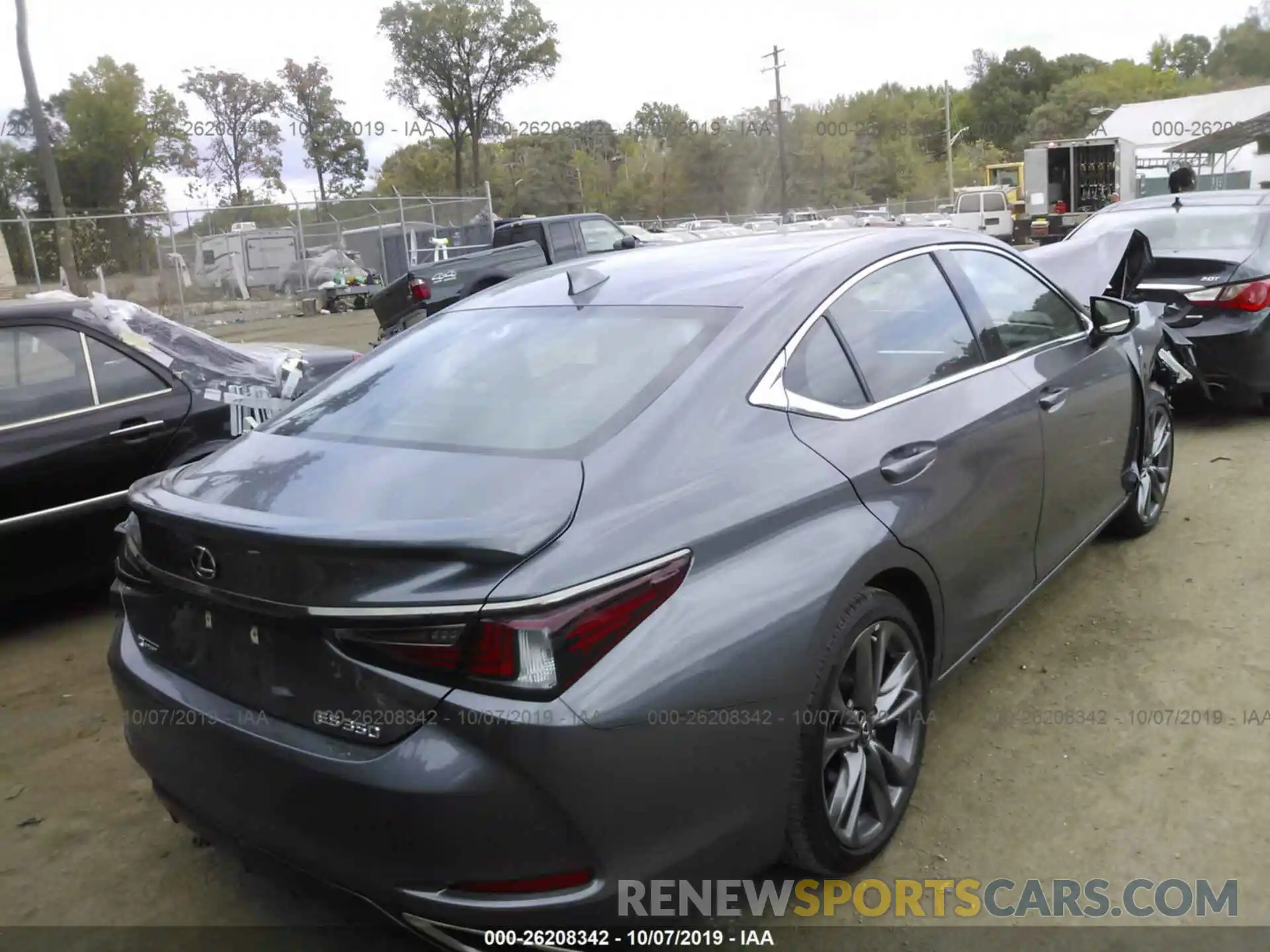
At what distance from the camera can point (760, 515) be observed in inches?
90.9

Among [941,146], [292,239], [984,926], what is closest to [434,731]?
[984,926]

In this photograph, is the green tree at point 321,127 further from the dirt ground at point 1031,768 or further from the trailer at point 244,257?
the dirt ground at point 1031,768

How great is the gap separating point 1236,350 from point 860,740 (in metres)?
5.28

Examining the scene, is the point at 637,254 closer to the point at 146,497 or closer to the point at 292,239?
the point at 146,497

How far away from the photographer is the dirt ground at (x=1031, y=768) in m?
2.71

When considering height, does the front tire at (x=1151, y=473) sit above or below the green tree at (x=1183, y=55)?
below

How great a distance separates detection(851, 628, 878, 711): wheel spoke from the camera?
2.56m

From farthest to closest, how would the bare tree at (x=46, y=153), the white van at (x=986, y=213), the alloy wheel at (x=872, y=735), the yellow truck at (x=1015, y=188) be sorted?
1. the white van at (x=986, y=213)
2. the yellow truck at (x=1015, y=188)
3. the bare tree at (x=46, y=153)
4. the alloy wheel at (x=872, y=735)

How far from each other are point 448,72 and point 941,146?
5847cm

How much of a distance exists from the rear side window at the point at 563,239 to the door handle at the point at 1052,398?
39.4 ft

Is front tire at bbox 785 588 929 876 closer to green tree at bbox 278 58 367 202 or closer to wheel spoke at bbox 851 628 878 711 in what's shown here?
wheel spoke at bbox 851 628 878 711

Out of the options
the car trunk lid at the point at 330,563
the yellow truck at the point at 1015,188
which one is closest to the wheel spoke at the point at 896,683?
the car trunk lid at the point at 330,563

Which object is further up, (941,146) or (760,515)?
(941,146)

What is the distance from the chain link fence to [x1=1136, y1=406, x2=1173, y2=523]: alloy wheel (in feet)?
64.2
